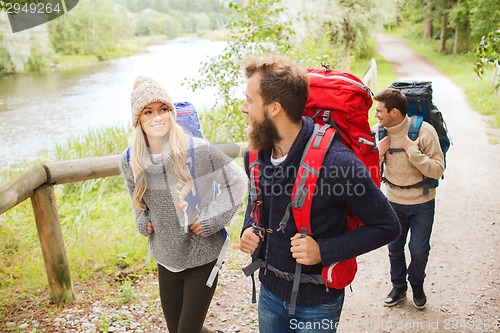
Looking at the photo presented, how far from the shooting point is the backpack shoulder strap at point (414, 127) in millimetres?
2977

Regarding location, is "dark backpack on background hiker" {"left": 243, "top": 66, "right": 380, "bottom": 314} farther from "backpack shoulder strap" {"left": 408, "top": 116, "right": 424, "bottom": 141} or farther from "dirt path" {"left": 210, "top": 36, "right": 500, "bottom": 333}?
"dirt path" {"left": 210, "top": 36, "right": 500, "bottom": 333}

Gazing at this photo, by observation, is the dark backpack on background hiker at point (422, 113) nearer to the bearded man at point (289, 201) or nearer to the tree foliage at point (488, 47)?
the tree foliage at point (488, 47)

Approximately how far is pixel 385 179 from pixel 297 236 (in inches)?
69.3

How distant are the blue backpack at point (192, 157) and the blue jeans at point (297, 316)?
1.35ft

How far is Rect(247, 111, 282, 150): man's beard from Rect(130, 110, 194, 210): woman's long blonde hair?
2.07 ft

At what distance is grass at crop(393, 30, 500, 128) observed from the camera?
1111cm

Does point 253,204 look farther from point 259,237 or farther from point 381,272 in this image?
point 381,272

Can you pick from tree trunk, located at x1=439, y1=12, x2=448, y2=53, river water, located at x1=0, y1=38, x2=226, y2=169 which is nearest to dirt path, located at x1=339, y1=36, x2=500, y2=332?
river water, located at x1=0, y1=38, x2=226, y2=169

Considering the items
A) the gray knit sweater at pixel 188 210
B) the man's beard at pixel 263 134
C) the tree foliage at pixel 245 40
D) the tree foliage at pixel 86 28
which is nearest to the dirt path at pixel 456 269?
the gray knit sweater at pixel 188 210

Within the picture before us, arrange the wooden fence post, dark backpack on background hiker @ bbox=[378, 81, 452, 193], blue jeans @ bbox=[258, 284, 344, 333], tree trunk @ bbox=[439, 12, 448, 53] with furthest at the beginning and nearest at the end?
tree trunk @ bbox=[439, 12, 448, 53]
the wooden fence post
dark backpack on background hiker @ bbox=[378, 81, 452, 193]
blue jeans @ bbox=[258, 284, 344, 333]

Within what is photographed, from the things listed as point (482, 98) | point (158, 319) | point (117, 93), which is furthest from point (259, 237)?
point (117, 93)

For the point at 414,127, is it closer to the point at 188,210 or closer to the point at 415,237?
the point at 415,237

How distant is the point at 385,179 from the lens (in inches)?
126

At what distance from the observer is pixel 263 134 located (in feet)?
5.61
